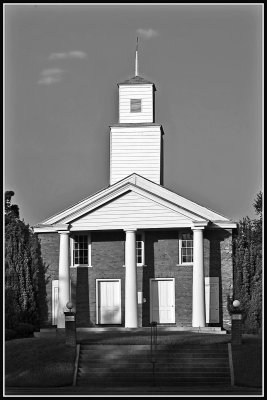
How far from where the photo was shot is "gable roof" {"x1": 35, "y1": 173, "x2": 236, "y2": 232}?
48.0m

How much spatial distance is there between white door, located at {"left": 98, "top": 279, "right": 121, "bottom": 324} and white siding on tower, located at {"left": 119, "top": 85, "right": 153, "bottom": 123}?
27.0 feet

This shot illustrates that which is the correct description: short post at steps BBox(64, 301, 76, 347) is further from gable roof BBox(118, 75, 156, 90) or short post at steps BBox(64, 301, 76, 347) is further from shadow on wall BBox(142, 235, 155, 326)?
gable roof BBox(118, 75, 156, 90)

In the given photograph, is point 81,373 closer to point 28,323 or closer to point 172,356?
point 172,356

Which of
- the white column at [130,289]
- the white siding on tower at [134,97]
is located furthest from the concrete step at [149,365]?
the white siding on tower at [134,97]

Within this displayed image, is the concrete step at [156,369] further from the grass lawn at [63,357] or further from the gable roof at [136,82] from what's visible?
the gable roof at [136,82]

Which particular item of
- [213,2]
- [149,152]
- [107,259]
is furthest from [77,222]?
[213,2]

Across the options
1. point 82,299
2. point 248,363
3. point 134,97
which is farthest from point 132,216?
point 248,363

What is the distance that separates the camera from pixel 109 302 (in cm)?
4969

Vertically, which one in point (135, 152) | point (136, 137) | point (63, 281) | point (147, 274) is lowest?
point (63, 281)

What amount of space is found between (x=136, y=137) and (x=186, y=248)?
6297 mm

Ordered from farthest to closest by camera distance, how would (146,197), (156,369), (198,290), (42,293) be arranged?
(42,293)
(146,197)
(198,290)
(156,369)

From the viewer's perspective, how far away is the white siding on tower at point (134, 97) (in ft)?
171

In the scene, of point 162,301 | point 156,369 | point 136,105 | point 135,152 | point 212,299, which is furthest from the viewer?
point 136,105

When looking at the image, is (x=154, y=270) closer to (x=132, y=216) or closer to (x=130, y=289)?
(x=130, y=289)
